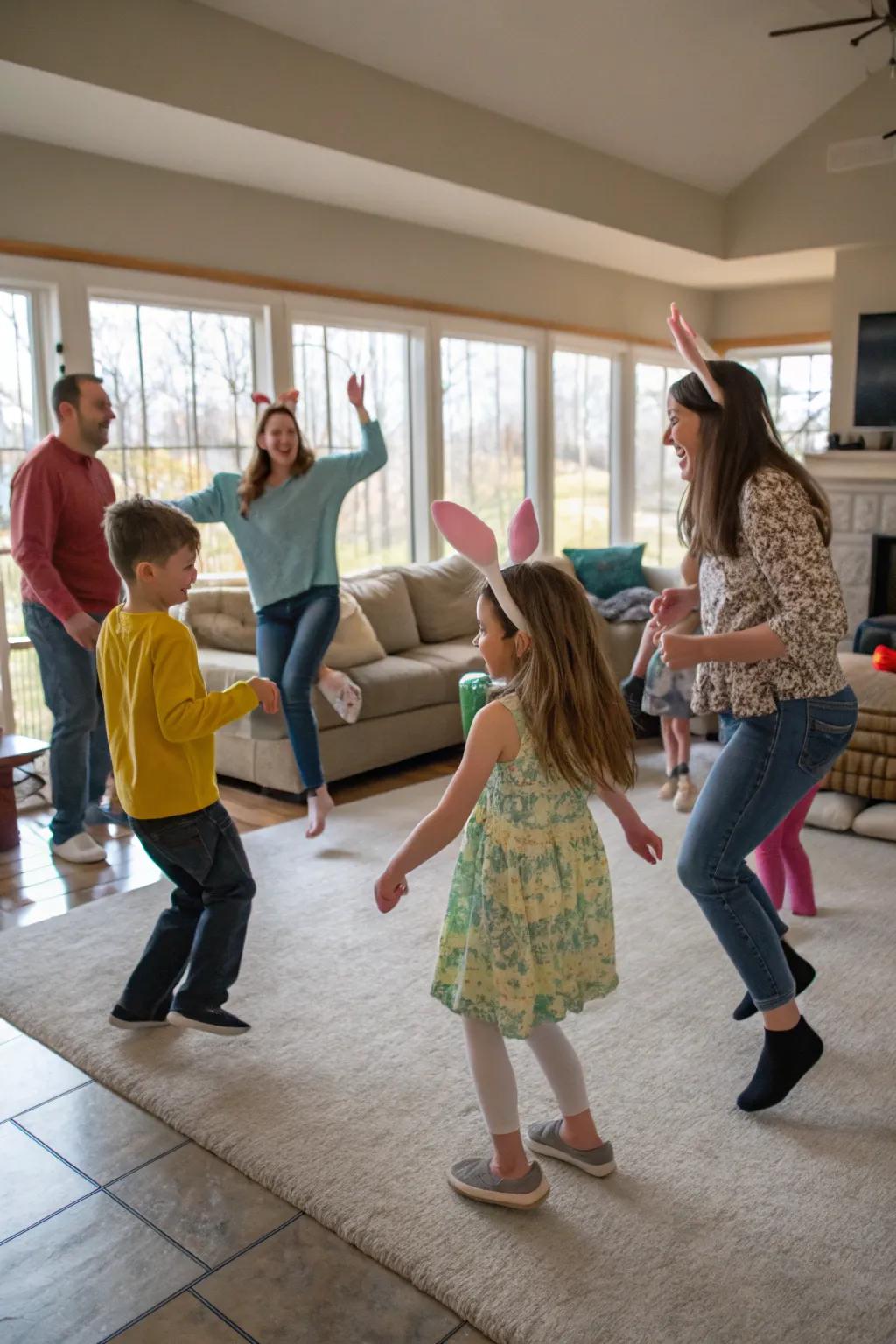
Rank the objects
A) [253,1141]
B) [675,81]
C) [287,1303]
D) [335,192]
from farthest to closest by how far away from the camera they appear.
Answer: [675,81]
[335,192]
[253,1141]
[287,1303]

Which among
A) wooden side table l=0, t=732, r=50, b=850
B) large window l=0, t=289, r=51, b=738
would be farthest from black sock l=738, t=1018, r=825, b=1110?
large window l=0, t=289, r=51, b=738

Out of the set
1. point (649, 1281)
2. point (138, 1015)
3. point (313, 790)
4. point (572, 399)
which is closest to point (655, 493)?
point (572, 399)

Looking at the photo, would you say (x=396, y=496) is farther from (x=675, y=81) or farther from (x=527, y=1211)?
(x=527, y=1211)

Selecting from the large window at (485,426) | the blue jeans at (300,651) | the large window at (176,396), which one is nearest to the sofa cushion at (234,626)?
the large window at (176,396)

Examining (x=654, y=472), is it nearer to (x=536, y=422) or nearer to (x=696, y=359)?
(x=536, y=422)

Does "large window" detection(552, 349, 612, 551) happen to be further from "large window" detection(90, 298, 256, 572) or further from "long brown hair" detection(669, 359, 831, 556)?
"long brown hair" detection(669, 359, 831, 556)

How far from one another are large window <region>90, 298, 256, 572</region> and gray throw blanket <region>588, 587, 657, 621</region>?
200cm

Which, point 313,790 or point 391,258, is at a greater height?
point 391,258

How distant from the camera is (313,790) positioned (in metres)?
3.88

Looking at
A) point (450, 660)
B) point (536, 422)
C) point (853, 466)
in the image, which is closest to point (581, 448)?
point (536, 422)

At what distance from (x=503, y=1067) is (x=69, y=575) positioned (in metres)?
2.46

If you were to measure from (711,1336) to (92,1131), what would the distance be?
1.22 m

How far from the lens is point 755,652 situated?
2008 mm

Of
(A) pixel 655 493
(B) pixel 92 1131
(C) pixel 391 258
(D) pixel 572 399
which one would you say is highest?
(C) pixel 391 258
